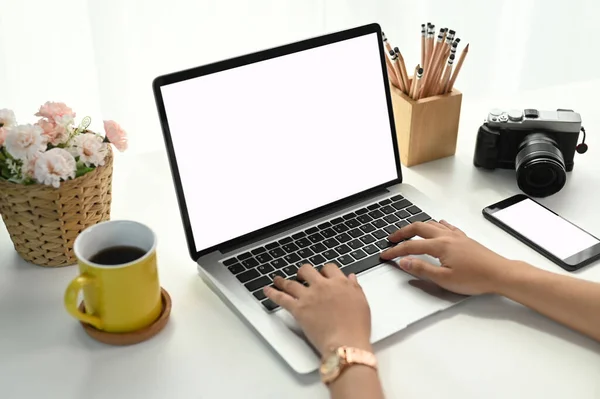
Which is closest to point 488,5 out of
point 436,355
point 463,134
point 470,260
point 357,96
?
point 463,134

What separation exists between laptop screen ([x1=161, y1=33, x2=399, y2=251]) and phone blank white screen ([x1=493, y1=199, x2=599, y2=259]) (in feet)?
0.63

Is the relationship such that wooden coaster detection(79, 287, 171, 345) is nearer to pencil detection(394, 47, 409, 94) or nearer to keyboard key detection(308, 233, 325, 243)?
keyboard key detection(308, 233, 325, 243)

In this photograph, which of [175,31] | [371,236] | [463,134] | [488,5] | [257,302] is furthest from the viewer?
[488,5]

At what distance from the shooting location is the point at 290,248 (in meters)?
1.00

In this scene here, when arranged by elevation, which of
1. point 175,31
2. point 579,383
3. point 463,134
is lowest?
point 579,383

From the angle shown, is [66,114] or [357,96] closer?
[66,114]

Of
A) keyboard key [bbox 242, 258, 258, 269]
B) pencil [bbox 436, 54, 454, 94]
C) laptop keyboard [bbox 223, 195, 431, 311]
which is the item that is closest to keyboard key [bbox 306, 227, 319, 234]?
laptop keyboard [bbox 223, 195, 431, 311]

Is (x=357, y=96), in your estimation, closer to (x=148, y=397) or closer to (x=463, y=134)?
(x=463, y=134)

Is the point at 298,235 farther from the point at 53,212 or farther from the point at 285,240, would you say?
the point at 53,212

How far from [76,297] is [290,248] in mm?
297

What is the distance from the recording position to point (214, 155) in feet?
3.17

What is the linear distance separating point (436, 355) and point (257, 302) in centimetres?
23

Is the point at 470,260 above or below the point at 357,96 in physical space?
below

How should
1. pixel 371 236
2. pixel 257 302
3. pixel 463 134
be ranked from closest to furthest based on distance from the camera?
pixel 257 302, pixel 371 236, pixel 463 134
